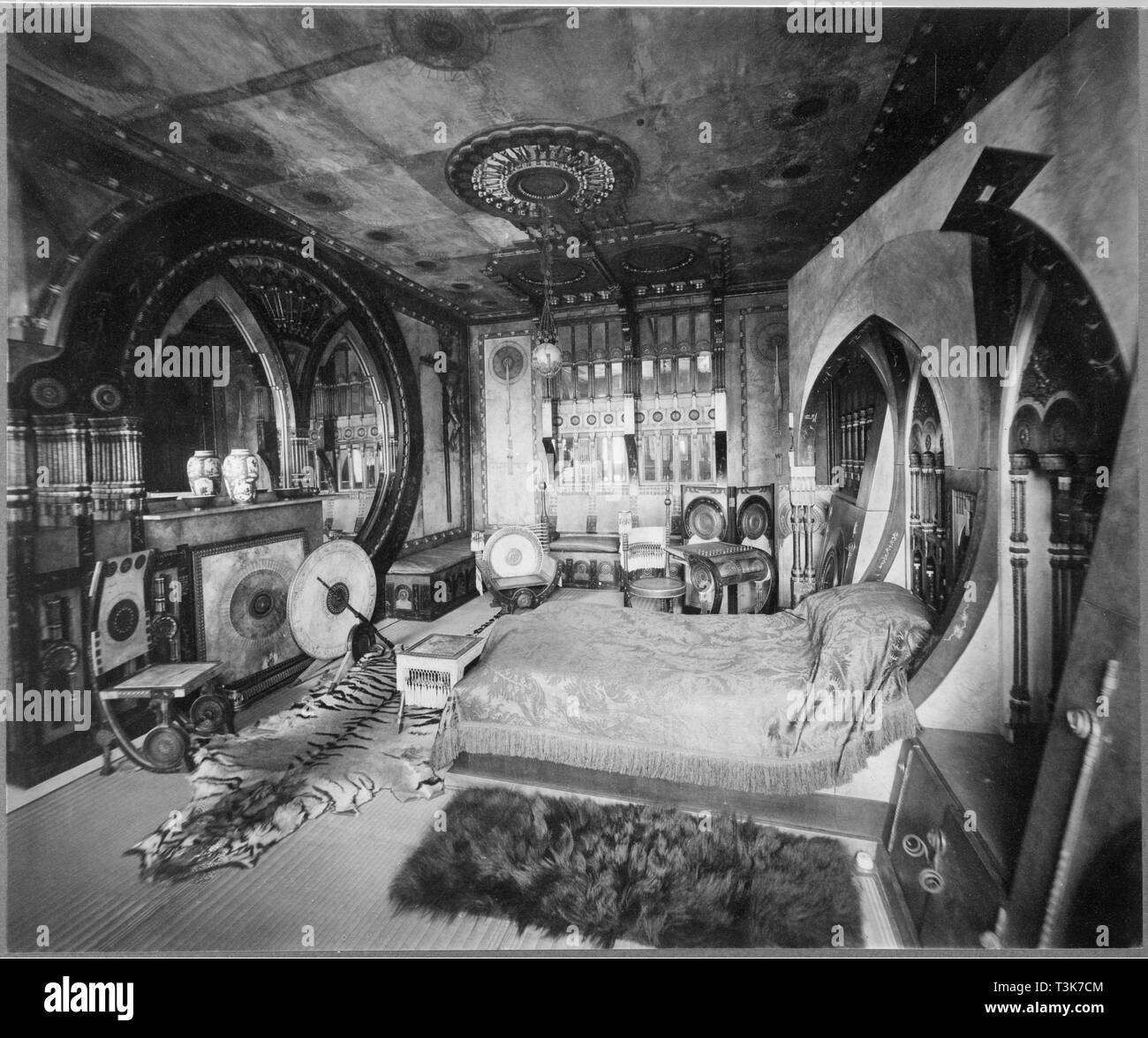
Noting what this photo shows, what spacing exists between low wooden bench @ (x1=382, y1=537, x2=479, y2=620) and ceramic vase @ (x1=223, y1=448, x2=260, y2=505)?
7.61 feet

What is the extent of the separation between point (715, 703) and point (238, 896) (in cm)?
257

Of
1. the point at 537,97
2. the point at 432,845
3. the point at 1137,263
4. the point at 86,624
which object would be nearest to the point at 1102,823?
the point at 1137,263

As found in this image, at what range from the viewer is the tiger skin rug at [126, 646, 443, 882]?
276 centimetres

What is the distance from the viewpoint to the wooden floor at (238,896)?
2.32 metres

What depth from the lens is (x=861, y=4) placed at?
2637 mm

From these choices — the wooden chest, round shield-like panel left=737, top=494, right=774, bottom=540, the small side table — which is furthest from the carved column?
the wooden chest

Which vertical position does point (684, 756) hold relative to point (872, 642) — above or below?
below

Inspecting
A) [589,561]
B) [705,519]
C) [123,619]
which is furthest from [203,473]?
[705,519]

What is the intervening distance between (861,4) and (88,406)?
503 cm

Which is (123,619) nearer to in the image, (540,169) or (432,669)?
(432,669)

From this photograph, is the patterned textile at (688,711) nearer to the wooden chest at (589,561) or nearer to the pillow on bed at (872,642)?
the pillow on bed at (872,642)

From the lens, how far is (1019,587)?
2.44 metres

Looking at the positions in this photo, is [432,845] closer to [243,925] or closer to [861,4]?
[243,925]

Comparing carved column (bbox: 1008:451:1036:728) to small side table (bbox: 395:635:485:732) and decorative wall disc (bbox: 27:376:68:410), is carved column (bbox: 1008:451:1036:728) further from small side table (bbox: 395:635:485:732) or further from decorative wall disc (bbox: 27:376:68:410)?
decorative wall disc (bbox: 27:376:68:410)
